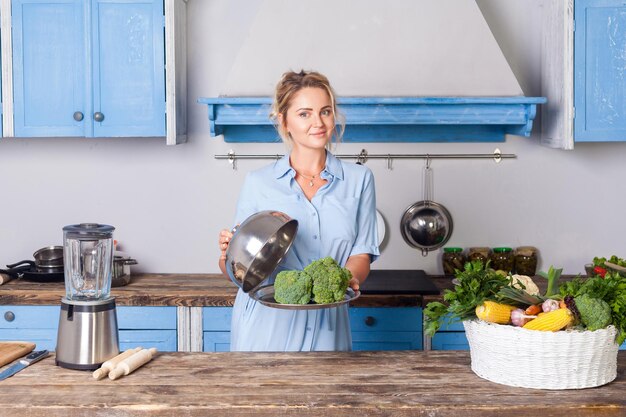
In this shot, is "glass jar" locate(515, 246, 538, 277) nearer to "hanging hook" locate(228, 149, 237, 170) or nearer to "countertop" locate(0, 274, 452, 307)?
"countertop" locate(0, 274, 452, 307)

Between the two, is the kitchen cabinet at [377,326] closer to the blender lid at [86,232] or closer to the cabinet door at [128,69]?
the cabinet door at [128,69]

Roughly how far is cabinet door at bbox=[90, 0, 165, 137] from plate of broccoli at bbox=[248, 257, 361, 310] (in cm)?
174

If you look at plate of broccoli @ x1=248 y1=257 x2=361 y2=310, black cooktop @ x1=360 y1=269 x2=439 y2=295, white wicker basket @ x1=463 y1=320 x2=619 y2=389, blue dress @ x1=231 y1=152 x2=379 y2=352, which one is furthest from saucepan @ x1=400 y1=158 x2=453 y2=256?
white wicker basket @ x1=463 y1=320 x2=619 y2=389

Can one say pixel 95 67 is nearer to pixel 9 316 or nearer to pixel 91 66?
pixel 91 66

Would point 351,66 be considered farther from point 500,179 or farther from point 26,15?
point 26,15

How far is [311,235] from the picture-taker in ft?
9.76

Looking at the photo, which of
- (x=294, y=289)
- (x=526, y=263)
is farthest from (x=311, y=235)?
(x=526, y=263)

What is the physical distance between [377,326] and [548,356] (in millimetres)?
1694

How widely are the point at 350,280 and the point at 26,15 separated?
2.24 m

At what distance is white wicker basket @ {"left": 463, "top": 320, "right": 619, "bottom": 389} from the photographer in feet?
7.02

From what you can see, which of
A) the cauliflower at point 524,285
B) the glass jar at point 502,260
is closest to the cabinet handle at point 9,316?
the glass jar at point 502,260

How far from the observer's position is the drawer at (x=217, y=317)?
3842 mm

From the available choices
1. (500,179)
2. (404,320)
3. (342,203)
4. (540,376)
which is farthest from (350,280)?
(500,179)

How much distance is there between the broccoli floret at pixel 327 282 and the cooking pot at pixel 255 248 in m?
0.17
